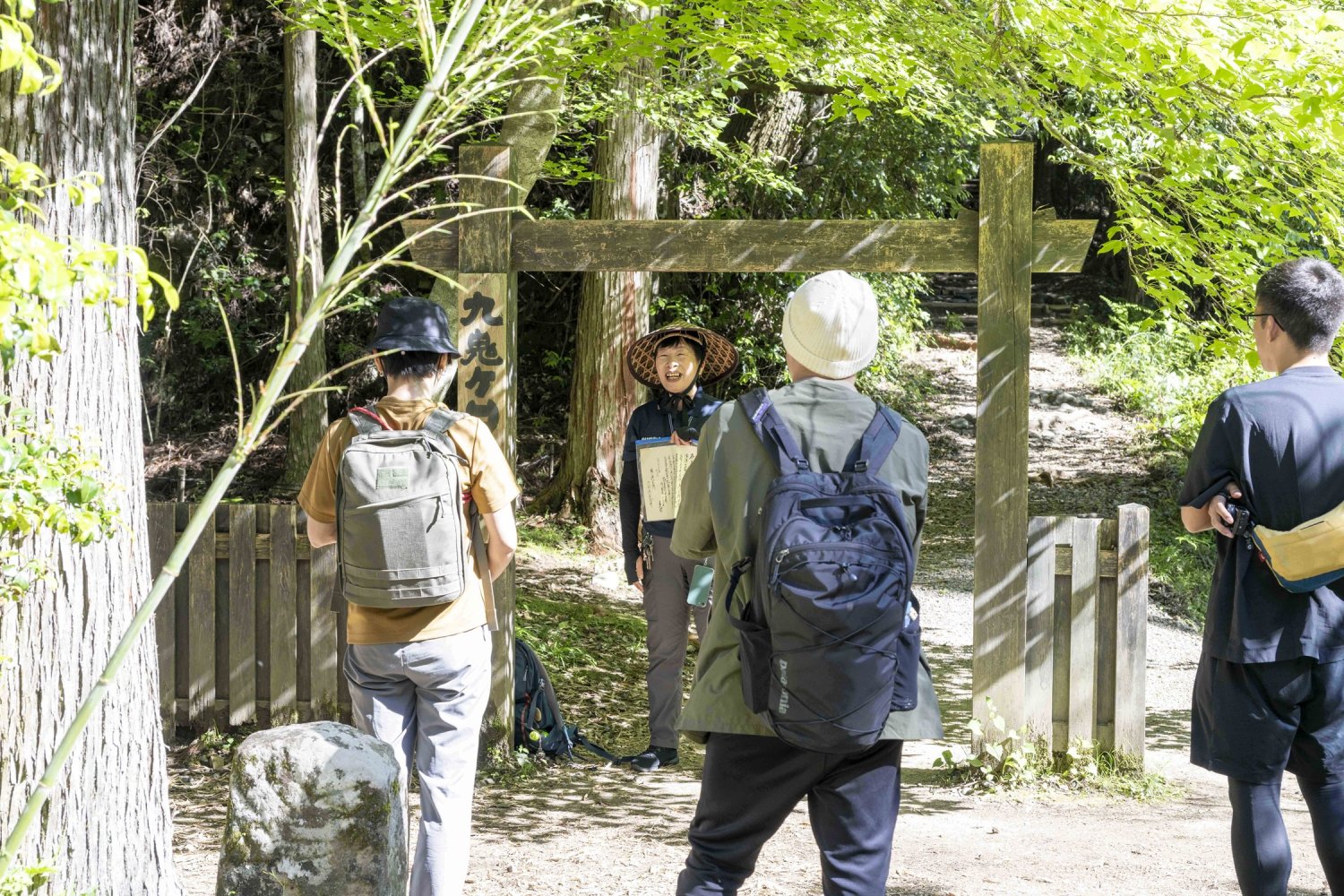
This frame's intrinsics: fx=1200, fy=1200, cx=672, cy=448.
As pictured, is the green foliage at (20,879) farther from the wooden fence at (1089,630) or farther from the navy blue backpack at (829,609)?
the wooden fence at (1089,630)

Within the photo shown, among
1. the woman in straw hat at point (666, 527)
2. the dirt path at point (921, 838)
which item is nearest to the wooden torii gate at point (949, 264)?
the woman in straw hat at point (666, 527)

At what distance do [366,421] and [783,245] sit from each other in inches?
106

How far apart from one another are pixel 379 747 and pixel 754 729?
3.57ft

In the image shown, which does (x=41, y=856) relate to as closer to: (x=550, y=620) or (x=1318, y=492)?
(x=1318, y=492)

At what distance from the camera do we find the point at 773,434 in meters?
2.70

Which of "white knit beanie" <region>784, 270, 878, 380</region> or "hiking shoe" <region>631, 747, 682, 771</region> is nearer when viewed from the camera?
"white knit beanie" <region>784, 270, 878, 380</region>

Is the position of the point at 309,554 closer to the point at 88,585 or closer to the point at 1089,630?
the point at 88,585

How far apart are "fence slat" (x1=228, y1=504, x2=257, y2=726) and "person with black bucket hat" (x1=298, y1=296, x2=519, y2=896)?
2.55m

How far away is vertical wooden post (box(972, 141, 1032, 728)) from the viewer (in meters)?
5.55

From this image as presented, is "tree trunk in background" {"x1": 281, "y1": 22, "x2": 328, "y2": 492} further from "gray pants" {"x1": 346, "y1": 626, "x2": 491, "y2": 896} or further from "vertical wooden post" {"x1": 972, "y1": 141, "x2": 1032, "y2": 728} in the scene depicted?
"gray pants" {"x1": 346, "y1": 626, "x2": 491, "y2": 896}

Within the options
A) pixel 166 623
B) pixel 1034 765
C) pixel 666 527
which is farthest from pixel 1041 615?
pixel 166 623

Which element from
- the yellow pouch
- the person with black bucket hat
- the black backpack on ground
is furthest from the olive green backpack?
the black backpack on ground

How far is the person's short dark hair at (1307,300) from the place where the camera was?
3.28 metres

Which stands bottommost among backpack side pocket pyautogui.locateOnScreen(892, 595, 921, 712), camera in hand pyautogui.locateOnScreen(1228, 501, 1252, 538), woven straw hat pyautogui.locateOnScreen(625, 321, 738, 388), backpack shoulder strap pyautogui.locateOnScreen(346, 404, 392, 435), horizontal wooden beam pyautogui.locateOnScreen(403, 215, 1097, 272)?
backpack side pocket pyautogui.locateOnScreen(892, 595, 921, 712)
